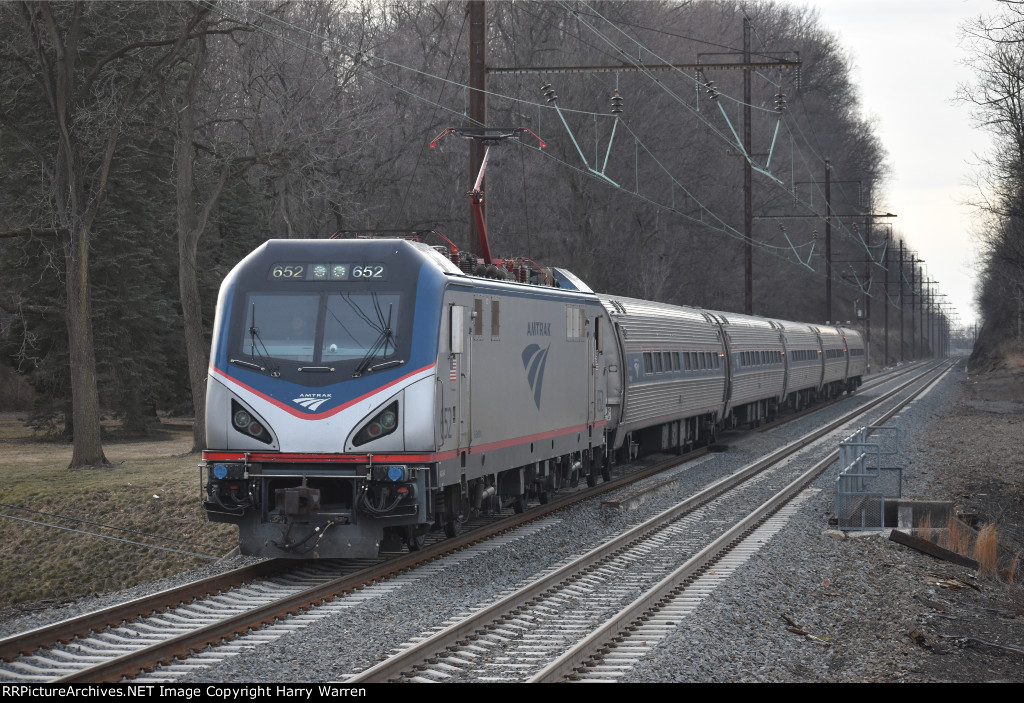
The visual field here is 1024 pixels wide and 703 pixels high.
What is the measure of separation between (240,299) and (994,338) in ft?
298

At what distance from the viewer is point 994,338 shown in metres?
93.8

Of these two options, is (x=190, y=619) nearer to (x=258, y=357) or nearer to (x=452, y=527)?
(x=258, y=357)

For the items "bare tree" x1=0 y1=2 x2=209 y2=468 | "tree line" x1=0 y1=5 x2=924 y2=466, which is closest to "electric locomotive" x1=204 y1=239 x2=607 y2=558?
"tree line" x1=0 y1=5 x2=924 y2=466

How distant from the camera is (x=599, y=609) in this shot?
1073cm

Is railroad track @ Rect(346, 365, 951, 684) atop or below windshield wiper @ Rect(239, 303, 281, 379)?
below

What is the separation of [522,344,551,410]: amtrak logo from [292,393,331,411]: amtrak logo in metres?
3.81

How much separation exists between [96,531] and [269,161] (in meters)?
9.23

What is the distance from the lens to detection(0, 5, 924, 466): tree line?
22.6 meters

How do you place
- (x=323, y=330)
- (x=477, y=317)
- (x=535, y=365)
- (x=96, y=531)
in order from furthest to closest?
(x=96, y=531)
(x=535, y=365)
(x=477, y=317)
(x=323, y=330)

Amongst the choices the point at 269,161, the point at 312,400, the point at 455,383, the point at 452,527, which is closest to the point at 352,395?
the point at 312,400

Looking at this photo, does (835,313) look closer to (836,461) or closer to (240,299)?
(836,461)

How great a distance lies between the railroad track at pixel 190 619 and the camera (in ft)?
27.7

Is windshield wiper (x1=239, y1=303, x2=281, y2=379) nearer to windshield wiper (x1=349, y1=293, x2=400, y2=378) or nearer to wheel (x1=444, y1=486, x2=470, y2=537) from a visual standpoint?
windshield wiper (x1=349, y1=293, x2=400, y2=378)
